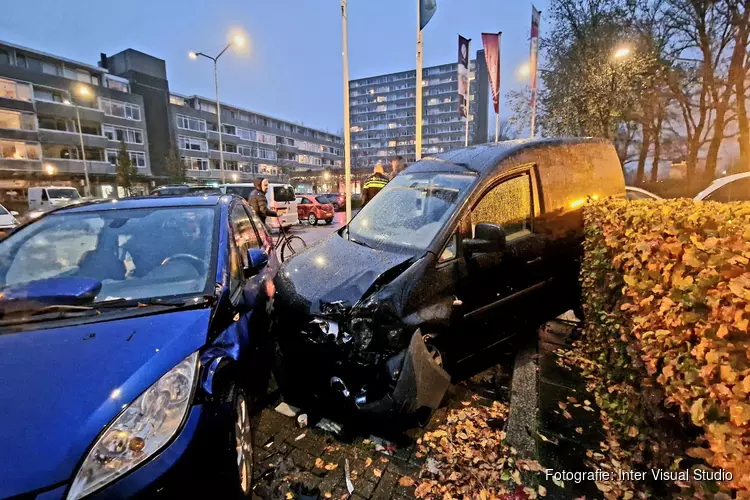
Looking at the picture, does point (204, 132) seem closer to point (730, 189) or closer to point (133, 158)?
point (133, 158)

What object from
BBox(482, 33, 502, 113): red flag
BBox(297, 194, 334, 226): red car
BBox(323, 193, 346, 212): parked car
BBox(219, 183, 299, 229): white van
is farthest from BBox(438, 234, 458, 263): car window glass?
BBox(323, 193, 346, 212): parked car

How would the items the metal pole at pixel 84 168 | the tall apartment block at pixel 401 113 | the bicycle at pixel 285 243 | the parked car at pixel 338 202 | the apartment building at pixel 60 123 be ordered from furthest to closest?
the tall apartment block at pixel 401 113, the metal pole at pixel 84 168, the apartment building at pixel 60 123, the parked car at pixel 338 202, the bicycle at pixel 285 243

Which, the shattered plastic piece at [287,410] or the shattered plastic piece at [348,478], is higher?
the shattered plastic piece at [287,410]

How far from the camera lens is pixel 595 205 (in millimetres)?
3959

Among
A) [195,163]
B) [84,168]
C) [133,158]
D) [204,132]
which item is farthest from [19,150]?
[204,132]

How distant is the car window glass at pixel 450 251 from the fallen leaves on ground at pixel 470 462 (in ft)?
4.36

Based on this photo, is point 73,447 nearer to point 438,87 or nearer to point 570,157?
point 570,157

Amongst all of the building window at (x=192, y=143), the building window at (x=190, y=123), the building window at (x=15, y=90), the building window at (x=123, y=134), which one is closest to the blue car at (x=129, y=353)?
the building window at (x=15, y=90)

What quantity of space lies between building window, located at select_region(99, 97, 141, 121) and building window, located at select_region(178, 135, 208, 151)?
7.02 m

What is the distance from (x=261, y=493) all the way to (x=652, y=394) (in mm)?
2501

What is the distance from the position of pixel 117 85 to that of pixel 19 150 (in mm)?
15111

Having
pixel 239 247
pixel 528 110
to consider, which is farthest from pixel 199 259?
pixel 528 110

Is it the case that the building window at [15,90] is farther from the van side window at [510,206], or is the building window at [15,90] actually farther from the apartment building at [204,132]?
the van side window at [510,206]

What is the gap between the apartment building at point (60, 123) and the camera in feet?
110
